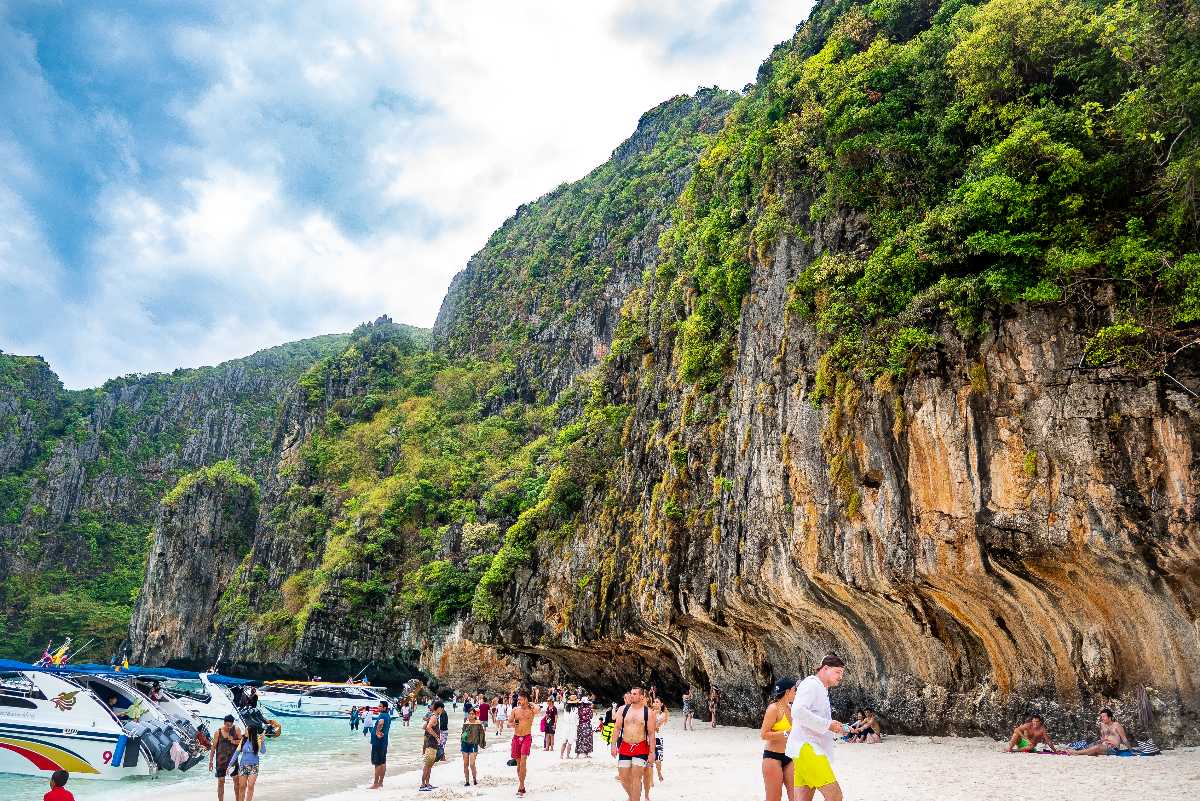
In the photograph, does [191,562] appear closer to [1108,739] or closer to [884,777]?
[884,777]

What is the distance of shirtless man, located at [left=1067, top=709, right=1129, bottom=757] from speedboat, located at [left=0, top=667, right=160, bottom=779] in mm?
17822

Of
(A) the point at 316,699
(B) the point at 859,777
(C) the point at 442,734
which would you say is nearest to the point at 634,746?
(B) the point at 859,777

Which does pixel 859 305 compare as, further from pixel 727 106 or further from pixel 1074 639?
pixel 727 106

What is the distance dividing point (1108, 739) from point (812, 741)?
25.9 ft

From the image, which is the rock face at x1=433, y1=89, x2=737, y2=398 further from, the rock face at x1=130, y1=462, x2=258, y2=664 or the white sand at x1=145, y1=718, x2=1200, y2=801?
the white sand at x1=145, y1=718, x2=1200, y2=801

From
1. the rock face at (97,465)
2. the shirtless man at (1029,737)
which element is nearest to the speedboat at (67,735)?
the shirtless man at (1029,737)

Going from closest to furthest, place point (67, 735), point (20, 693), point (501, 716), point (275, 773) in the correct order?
point (67, 735), point (275, 773), point (20, 693), point (501, 716)

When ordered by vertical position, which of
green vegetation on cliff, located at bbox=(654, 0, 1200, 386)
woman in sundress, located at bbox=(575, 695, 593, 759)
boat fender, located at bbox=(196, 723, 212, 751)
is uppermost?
green vegetation on cliff, located at bbox=(654, 0, 1200, 386)

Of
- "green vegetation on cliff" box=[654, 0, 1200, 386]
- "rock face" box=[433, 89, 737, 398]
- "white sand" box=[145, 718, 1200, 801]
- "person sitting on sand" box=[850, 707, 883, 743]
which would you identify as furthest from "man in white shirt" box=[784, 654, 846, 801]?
"rock face" box=[433, 89, 737, 398]

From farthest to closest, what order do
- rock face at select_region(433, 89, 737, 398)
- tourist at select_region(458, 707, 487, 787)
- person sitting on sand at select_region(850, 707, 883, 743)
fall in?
1. rock face at select_region(433, 89, 737, 398)
2. person sitting on sand at select_region(850, 707, 883, 743)
3. tourist at select_region(458, 707, 487, 787)

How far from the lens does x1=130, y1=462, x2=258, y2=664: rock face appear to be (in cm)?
5322

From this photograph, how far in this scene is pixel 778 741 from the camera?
5.64 meters

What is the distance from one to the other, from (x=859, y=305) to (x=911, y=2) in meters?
8.64

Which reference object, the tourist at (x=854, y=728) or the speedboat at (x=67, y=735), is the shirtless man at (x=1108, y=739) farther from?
the speedboat at (x=67, y=735)
